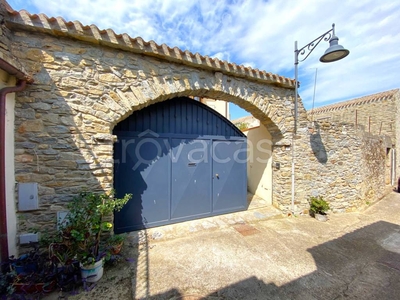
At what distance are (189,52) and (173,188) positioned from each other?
3048 millimetres

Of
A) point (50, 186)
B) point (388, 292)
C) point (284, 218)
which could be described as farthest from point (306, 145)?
point (50, 186)

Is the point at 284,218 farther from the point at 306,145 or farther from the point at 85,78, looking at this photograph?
the point at 85,78

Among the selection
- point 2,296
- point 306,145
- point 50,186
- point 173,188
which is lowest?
point 2,296

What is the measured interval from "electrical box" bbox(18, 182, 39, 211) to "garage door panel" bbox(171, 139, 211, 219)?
7.98ft

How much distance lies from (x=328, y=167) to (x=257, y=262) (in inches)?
156

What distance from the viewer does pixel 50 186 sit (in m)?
2.72

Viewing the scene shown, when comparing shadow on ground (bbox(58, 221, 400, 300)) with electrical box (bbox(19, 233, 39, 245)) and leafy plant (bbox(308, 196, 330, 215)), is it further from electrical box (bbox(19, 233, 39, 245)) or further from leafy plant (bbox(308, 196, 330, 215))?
leafy plant (bbox(308, 196, 330, 215))

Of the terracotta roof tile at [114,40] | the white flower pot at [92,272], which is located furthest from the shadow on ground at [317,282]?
the terracotta roof tile at [114,40]

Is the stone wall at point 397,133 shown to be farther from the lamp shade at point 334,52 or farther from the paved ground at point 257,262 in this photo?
the lamp shade at point 334,52

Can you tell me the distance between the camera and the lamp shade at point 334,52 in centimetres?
335

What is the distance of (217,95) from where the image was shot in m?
3.96

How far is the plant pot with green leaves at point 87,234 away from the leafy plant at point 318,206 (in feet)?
17.1

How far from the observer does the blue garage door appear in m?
3.66

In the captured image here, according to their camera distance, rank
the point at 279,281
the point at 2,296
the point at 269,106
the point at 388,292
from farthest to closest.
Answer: the point at 269,106 < the point at 279,281 < the point at 388,292 < the point at 2,296
